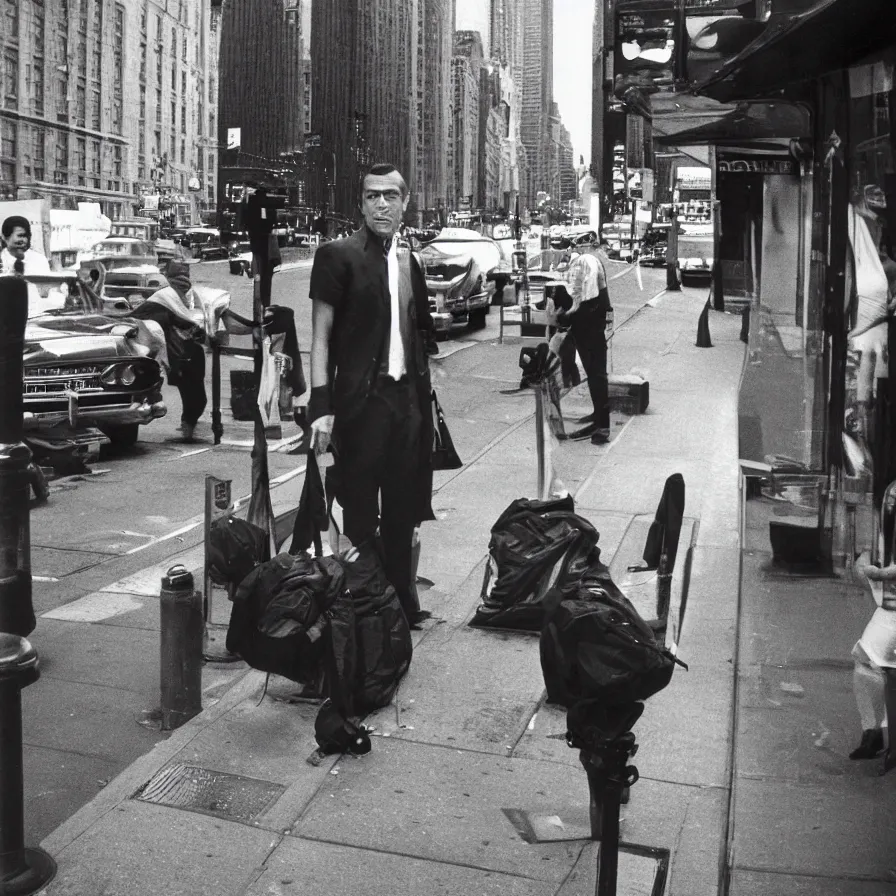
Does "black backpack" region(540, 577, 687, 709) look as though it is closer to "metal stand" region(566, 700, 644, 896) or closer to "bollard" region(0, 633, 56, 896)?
"metal stand" region(566, 700, 644, 896)

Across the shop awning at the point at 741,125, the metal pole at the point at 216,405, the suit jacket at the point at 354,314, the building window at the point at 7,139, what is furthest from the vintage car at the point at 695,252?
the building window at the point at 7,139

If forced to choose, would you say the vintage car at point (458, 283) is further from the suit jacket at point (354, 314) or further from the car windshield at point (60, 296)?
the suit jacket at point (354, 314)

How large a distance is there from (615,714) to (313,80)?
17343 cm

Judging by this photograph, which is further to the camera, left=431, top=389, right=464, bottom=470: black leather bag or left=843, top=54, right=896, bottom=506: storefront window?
left=431, top=389, right=464, bottom=470: black leather bag

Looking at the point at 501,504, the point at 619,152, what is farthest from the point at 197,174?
the point at 501,504

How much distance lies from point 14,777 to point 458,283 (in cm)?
2153

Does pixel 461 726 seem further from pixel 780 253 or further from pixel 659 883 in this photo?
pixel 780 253

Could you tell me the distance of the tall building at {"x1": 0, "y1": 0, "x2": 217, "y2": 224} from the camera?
237 ft

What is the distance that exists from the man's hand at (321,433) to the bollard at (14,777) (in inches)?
73.9

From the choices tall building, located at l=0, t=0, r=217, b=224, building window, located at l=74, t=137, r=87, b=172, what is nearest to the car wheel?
tall building, located at l=0, t=0, r=217, b=224

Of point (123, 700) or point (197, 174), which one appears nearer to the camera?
point (123, 700)

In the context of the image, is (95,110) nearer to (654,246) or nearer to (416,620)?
(654,246)

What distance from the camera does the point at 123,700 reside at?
216 inches

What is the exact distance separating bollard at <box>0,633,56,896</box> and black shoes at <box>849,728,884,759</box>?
8.53 feet
